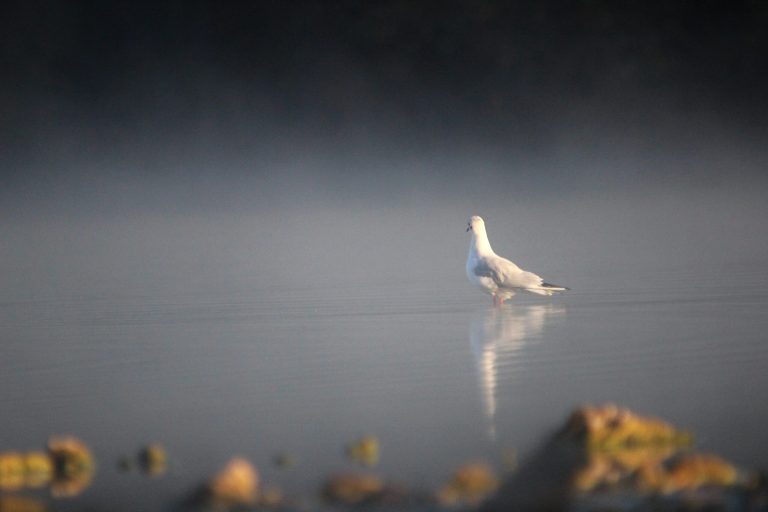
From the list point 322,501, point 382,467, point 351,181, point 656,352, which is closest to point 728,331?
point 656,352

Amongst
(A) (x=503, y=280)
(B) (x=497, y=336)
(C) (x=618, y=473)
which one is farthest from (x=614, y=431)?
(A) (x=503, y=280)

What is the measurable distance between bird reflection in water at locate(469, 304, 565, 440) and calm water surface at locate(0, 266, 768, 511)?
2cm

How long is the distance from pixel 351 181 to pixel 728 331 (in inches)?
1536

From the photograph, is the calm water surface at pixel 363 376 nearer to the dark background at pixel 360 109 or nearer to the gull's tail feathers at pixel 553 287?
the gull's tail feathers at pixel 553 287

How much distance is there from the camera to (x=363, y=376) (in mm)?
8250

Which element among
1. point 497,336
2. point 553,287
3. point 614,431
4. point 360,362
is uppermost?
point 553,287

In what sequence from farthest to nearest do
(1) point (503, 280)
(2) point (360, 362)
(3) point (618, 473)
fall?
(1) point (503, 280)
(2) point (360, 362)
(3) point (618, 473)

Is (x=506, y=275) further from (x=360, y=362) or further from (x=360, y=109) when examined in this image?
(x=360, y=109)

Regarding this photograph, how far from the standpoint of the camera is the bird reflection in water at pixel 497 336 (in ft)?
25.0

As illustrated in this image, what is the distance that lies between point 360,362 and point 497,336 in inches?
59.9

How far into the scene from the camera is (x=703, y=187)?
41438mm

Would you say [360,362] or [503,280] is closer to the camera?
[360,362]

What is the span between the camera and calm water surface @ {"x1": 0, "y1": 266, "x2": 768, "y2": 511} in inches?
246

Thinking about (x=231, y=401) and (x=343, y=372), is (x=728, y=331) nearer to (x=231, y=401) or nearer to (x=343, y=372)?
(x=343, y=372)
